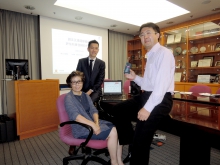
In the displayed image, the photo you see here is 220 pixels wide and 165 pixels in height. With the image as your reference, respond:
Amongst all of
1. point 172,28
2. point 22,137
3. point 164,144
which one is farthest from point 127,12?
point 22,137

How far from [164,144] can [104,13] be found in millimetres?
3783

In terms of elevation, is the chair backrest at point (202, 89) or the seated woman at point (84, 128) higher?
the chair backrest at point (202, 89)

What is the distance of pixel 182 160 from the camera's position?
1477mm

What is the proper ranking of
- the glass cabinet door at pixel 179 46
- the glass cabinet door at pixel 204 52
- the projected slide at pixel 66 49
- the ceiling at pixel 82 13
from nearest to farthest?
the ceiling at pixel 82 13 < the glass cabinet door at pixel 204 52 < the projected slide at pixel 66 49 < the glass cabinet door at pixel 179 46

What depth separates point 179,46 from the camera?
16.8ft

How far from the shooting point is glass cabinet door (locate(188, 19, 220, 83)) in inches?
171

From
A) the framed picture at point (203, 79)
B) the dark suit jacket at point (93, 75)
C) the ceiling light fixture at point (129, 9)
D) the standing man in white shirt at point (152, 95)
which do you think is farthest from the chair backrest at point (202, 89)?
the ceiling light fixture at point (129, 9)

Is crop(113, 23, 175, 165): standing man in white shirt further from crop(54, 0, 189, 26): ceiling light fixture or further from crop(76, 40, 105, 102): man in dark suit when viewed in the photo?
crop(54, 0, 189, 26): ceiling light fixture

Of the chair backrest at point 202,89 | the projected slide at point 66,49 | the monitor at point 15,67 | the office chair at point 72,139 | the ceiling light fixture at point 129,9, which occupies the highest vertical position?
the ceiling light fixture at point 129,9

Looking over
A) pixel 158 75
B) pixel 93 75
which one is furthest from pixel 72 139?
pixel 93 75

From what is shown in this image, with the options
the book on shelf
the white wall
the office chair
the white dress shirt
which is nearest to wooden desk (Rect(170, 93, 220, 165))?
the white dress shirt

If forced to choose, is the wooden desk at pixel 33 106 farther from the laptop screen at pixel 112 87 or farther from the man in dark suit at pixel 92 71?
the laptop screen at pixel 112 87

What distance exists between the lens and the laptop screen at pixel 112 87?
2.87 metres

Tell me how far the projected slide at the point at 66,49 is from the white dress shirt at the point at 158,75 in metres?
3.77
